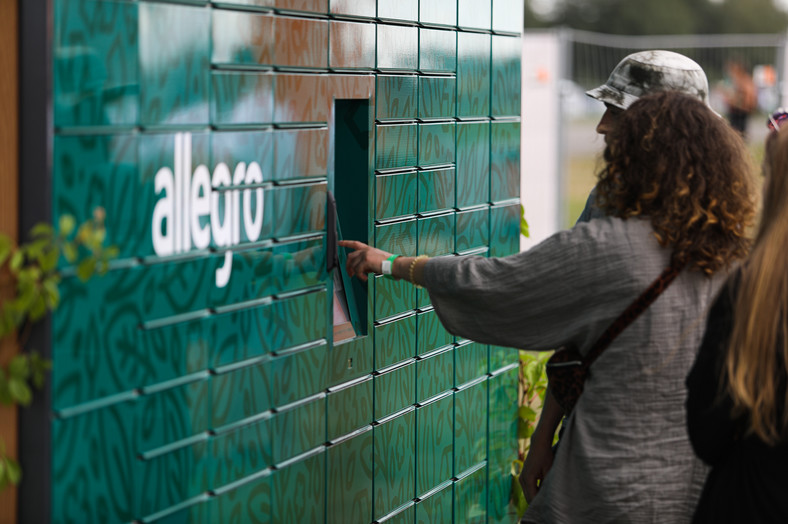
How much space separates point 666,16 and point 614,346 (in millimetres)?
64537

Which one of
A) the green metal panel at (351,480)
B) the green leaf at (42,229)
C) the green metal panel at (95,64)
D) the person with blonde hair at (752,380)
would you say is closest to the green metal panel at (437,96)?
the green metal panel at (351,480)

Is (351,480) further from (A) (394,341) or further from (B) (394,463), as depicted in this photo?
(A) (394,341)

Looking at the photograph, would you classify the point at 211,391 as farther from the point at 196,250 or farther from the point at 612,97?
the point at 612,97

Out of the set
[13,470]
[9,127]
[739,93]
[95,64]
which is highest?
[739,93]

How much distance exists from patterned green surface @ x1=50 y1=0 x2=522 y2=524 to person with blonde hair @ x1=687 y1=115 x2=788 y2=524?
1.20 m

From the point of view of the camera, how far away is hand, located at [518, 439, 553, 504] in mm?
3258

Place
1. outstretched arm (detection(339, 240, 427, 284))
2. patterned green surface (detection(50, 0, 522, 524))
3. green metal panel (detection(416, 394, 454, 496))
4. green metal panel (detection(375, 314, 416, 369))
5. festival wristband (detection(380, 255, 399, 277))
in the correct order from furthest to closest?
1. green metal panel (detection(416, 394, 454, 496))
2. green metal panel (detection(375, 314, 416, 369))
3. festival wristband (detection(380, 255, 399, 277))
4. outstretched arm (detection(339, 240, 427, 284))
5. patterned green surface (detection(50, 0, 522, 524))

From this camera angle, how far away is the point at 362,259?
3232 mm

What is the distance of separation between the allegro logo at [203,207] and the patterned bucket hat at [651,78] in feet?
3.71

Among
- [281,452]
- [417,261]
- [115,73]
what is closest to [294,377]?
[281,452]

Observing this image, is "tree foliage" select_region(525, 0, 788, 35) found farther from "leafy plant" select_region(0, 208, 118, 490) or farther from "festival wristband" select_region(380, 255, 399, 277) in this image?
"leafy plant" select_region(0, 208, 118, 490)

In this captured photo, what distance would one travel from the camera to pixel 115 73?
2.38 m

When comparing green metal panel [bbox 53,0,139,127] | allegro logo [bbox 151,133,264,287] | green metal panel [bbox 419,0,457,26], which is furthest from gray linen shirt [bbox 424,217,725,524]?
green metal panel [bbox 419,0,457,26]

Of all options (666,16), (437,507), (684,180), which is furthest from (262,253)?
(666,16)
